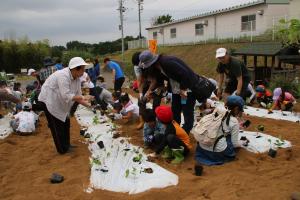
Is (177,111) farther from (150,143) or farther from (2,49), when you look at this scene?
(2,49)

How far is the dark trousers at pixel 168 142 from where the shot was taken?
4895 mm

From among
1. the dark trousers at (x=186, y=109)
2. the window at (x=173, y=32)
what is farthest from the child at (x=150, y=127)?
the window at (x=173, y=32)

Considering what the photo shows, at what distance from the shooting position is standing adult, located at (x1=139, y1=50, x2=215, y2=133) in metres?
5.01

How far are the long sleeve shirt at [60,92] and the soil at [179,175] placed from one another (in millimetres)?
708

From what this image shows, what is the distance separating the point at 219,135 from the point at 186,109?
809 mm

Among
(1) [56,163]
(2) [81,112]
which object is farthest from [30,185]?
(2) [81,112]

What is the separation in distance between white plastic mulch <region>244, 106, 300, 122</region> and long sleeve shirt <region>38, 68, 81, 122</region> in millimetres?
4259

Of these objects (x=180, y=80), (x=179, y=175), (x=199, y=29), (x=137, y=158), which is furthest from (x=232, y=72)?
(x=199, y=29)

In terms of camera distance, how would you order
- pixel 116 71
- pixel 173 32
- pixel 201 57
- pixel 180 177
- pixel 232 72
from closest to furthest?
pixel 180 177 < pixel 232 72 < pixel 116 71 < pixel 201 57 < pixel 173 32

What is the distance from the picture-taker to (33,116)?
24.5ft

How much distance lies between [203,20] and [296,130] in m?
25.9

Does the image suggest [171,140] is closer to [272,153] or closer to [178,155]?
[178,155]

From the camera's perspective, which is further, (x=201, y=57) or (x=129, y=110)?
(x=201, y=57)

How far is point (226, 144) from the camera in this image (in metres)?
4.80
